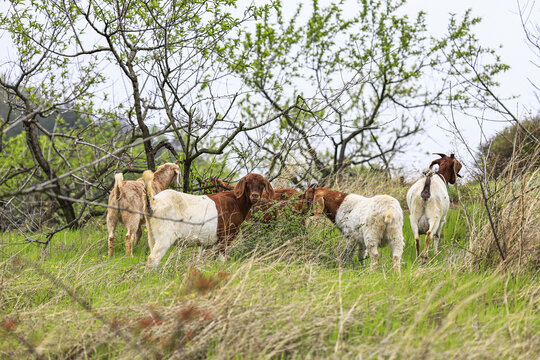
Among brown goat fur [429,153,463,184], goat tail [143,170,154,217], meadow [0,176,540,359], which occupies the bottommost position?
meadow [0,176,540,359]

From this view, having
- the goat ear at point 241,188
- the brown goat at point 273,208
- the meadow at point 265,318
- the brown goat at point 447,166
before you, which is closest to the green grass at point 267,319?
the meadow at point 265,318

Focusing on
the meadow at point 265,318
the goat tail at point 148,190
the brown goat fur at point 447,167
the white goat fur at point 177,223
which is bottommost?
the meadow at point 265,318

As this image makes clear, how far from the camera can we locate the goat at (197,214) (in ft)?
21.9

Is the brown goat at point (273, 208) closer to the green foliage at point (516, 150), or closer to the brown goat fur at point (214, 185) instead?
the brown goat fur at point (214, 185)

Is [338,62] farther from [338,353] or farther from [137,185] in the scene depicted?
[338,353]

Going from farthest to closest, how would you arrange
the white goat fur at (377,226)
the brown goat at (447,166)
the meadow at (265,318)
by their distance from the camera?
the brown goat at (447,166) → the white goat fur at (377,226) → the meadow at (265,318)

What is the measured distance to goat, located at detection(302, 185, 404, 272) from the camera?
731 centimetres

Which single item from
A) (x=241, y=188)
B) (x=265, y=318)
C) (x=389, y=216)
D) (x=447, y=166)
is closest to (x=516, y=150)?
(x=447, y=166)

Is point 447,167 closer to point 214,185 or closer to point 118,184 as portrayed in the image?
point 214,185

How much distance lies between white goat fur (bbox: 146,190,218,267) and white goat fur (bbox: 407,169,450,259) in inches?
142

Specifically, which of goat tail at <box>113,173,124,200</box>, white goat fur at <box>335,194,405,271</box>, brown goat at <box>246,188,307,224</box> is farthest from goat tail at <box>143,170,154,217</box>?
white goat fur at <box>335,194,405,271</box>

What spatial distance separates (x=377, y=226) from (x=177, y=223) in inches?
103

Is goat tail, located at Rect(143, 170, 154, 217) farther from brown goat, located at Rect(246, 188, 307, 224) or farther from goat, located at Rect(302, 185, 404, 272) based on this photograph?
goat, located at Rect(302, 185, 404, 272)

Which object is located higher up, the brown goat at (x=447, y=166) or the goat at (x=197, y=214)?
the brown goat at (x=447, y=166)
